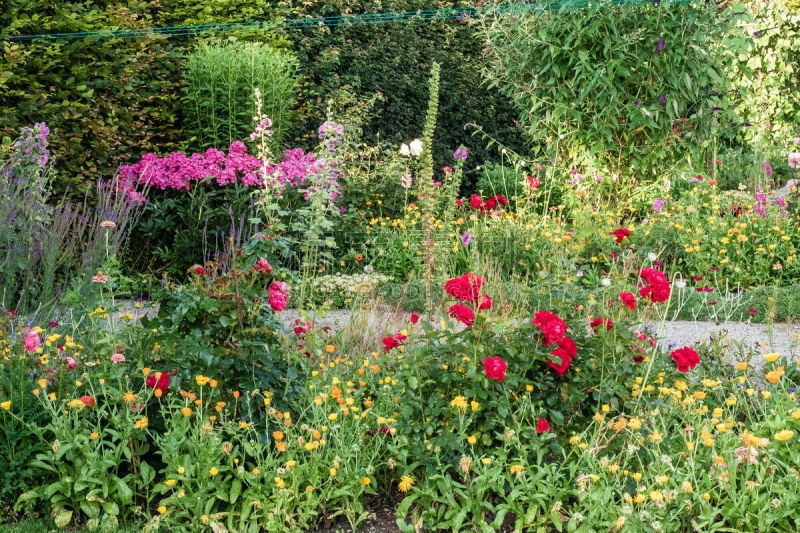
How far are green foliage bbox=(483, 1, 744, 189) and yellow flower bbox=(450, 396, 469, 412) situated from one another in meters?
5.24

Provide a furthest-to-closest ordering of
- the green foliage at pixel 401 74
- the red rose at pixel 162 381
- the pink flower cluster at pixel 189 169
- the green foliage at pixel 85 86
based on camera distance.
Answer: the green foliage at pixel 401 74
the pink flower cluster at pixel 189 169
the green foliage at pixel 85 86
the red rose at pixel 162 381

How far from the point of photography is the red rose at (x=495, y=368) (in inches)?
117

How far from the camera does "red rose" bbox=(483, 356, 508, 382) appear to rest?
2979 millimetres

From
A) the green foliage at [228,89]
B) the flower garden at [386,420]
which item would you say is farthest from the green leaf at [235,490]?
the green foliage at [228,89]

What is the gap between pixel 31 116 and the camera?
249 inches

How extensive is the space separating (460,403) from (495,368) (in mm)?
164

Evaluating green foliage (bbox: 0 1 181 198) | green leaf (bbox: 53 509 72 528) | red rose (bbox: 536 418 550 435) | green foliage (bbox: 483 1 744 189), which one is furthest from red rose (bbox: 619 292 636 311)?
green foliage (bbox: 483 1 744 189)

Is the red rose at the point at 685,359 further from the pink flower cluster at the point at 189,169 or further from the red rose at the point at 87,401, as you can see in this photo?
the pink flower cluster at the point at 189,169

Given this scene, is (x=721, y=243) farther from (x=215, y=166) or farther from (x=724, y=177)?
(x=215, y=166)

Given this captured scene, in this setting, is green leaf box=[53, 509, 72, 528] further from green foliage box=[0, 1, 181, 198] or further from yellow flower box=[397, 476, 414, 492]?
green foliage box=[0, 1, 181, 198]

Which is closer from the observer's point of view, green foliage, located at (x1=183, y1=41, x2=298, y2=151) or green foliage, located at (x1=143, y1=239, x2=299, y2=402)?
green foliage, located at (x1=143, y1=239, x2=299, y2=402)

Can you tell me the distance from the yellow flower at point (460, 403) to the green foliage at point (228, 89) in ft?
15.4

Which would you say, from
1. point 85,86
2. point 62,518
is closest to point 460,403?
point 62,518

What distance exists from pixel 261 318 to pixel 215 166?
3.61m
